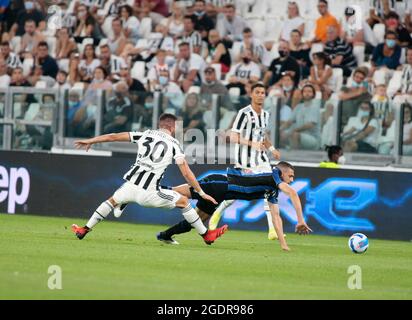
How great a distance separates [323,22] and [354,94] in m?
2.98

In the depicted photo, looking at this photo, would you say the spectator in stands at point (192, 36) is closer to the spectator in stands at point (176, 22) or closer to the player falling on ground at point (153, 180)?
the spectator in stands at point (176, 22)

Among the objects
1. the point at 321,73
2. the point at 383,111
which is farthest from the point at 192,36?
the point at 383,111

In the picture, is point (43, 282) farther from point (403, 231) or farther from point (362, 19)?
point (362, 19)

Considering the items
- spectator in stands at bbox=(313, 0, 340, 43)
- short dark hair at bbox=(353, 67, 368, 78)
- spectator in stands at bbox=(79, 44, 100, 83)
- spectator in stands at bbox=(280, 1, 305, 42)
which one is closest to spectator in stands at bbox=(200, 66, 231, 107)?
spectator in stands at bbox=(280, 1, 305, 42)

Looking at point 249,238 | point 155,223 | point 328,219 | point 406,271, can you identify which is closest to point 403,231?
point 328,219

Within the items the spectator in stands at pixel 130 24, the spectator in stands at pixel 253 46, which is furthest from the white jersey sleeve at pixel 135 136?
the spectator in stands at pixel 130 24

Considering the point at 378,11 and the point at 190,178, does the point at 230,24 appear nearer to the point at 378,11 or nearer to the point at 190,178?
the point at 378,11

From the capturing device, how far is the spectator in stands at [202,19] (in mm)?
26250

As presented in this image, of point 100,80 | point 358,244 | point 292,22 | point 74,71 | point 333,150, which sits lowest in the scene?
point 358,244

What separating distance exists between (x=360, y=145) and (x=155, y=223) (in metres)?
4.27

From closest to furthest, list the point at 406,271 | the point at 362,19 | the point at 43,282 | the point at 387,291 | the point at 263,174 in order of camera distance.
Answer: the point at 43,282 → the point at 387,291 → the point at 406,271 → the point at 263,174 → the point at 362,19

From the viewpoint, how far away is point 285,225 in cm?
2131

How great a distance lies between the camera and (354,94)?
73.5 feet

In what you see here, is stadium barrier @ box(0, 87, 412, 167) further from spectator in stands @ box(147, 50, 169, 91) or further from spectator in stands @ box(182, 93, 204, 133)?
spectator in stands @ box(147, 50, 169, 91)
